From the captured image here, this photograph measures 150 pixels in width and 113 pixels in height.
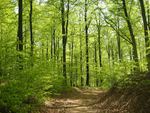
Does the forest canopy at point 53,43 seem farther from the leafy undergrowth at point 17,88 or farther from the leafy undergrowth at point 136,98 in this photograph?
the leafy undergrowth at point 136,98

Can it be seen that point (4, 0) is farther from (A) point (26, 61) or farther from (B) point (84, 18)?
(B) point (84, 18)

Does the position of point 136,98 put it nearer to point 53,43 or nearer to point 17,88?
point 17,88

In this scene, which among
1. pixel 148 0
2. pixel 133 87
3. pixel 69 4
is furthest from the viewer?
pixel 69 4

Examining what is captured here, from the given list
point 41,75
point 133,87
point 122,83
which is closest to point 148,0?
point 122,83

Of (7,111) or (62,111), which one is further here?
(62,111)

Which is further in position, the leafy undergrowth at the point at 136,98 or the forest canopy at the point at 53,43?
the leafy undergrowth at the point at 136,98

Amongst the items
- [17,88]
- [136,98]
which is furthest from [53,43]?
[17,88]

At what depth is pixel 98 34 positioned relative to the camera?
44.1 m

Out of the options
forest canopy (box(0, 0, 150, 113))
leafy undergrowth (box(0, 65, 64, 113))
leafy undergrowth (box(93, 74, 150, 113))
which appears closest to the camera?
leafy undergrowth (box(0, 65, 64, 113))

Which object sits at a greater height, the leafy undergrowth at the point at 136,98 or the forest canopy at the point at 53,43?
the forest canopy at the point at 53,43

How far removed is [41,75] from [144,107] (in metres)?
5.04

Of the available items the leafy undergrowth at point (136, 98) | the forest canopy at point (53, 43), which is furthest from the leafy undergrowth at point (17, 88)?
the leafy undergrowth at point (136, 98)


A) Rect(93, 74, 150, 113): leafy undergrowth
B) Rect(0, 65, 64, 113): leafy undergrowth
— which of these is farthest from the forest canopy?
Rect(93, 74, 150, 113): leafy undergrowth

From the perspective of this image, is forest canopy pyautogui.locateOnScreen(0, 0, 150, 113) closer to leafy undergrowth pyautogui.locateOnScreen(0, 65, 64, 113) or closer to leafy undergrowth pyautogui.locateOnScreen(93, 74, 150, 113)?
leafy undergrowth pyautogui.locateOnScreen(0, 65, 64, 113)
